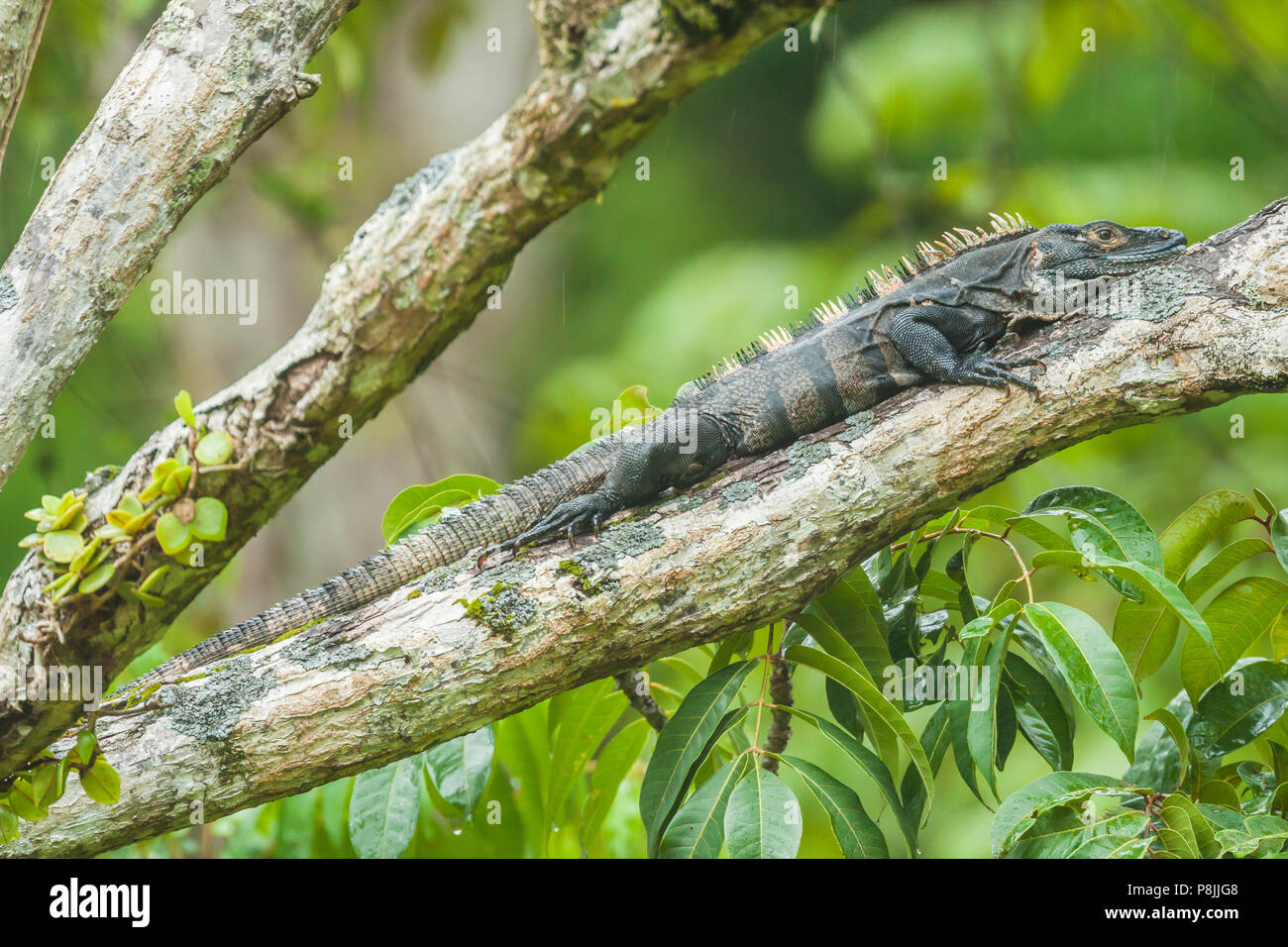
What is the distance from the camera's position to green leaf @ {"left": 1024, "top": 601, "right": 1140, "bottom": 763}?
2117mm

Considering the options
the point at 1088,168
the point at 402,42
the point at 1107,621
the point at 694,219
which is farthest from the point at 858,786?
the point at 402,42

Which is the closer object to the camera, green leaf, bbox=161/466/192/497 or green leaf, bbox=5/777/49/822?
green leaf, bbox=161/466/192/497

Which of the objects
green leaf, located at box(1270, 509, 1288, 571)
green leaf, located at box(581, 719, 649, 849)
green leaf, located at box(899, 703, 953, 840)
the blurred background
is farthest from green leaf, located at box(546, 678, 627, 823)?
the blurred background

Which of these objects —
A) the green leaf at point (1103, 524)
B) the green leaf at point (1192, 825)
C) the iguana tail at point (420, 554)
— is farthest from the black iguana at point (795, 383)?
the green leaf at point (1192, 825)

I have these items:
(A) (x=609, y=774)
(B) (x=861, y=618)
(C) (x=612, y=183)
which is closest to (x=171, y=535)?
(A) (x=609, y=774)

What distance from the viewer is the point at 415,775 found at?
2.76 m

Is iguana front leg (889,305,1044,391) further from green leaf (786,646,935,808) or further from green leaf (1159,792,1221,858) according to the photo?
green leaf (1159,792,1221,858)

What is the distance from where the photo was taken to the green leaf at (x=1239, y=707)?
2.53 m

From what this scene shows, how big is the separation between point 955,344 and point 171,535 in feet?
8.14

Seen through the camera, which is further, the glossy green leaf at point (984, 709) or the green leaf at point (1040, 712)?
the green leaf at point (1040, 712)

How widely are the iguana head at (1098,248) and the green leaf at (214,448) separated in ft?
9.18

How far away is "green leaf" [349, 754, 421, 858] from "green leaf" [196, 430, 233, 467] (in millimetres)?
1017

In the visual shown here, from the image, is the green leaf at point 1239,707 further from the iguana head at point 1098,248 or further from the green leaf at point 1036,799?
the iguana head at point 1098,248

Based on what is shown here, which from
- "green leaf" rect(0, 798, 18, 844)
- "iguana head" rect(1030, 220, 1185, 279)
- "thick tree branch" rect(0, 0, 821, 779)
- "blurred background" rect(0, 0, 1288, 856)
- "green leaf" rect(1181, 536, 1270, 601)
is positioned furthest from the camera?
"blurred background" rect(0, 0, 1288, 856)
